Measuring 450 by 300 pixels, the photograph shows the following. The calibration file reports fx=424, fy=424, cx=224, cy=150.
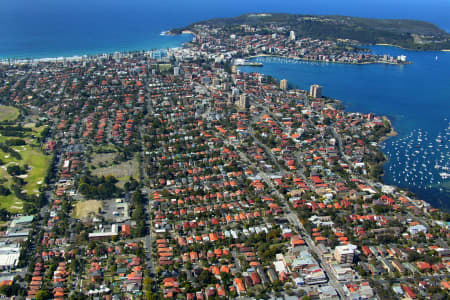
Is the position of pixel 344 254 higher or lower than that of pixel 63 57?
lower

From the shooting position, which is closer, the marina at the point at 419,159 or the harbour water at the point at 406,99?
the marina at the point at 419,159

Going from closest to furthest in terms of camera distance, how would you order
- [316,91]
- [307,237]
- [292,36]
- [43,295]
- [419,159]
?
1. [43,295]
2. [307,237]
3. [419,159]
4. [316,91]
5. [292,36]

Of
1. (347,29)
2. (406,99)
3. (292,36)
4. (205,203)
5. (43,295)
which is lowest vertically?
(43,295)

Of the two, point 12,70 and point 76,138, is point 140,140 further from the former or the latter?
point 12,70

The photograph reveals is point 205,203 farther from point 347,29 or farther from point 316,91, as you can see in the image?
point 347,29

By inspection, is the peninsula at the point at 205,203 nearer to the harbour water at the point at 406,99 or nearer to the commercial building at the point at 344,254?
the commercial building at the point at 344,254

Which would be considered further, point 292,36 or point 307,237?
point 292,36

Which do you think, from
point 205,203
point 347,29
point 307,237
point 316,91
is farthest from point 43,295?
point 347,29

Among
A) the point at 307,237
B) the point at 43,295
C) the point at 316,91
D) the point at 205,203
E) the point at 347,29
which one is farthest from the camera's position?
the point at 347,29

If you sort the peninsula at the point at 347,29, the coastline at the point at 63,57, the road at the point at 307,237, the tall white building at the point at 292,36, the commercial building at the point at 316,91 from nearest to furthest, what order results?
1. the road at the point at 307,237
2. the commercial building at the point at 316,91
3. the coastline at the point at 63,57
4. the tall white building at the point at 292,36
5. the peninsula at the point at 347,29

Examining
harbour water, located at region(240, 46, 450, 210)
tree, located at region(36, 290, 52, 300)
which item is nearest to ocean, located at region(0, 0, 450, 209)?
harbour water, located at region(240, 46, 450, 210)

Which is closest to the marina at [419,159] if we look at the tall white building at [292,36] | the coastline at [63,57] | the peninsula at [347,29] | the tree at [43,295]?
the tree at [43,295]
